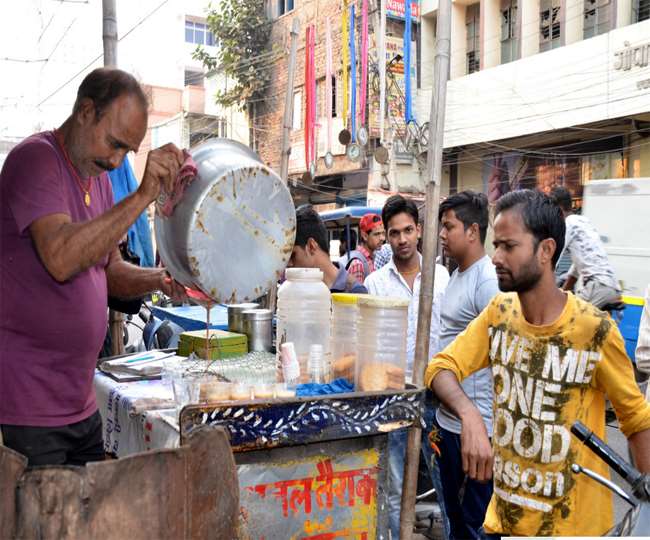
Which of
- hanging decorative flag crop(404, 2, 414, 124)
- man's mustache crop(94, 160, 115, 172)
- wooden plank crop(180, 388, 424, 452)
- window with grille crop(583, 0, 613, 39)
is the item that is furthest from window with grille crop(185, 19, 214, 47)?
wooden plank crop(180, 388, 424, 452)

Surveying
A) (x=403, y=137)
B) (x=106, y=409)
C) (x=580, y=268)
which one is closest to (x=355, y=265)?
(x=580, y=268)

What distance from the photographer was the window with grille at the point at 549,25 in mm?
12383

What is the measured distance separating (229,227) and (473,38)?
1397 centimetres

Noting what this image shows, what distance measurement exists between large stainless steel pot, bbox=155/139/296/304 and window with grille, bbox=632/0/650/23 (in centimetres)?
1104

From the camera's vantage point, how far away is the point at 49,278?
1875 mm

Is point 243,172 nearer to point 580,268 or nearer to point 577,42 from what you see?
point 580,268

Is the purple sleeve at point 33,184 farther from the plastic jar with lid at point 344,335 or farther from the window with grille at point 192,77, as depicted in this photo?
the window with grille at point 192,77

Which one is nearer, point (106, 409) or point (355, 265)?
point (106, 409)

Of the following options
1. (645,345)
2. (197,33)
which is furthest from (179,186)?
(197,33)

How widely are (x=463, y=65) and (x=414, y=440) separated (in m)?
13.6

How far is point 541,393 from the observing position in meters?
2.02

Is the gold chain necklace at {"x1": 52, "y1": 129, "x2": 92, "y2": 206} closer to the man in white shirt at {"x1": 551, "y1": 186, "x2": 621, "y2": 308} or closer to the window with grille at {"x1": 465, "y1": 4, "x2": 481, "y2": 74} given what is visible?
the man in white shirt at {"x1": 551, "y1": 186, "x2": 621, "y2": 308}

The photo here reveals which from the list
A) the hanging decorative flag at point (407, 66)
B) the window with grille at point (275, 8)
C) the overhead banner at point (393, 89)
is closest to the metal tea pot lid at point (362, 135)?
the overhead banner at point (393, 89)

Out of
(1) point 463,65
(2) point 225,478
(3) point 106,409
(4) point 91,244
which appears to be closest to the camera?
(2) point 225,478
